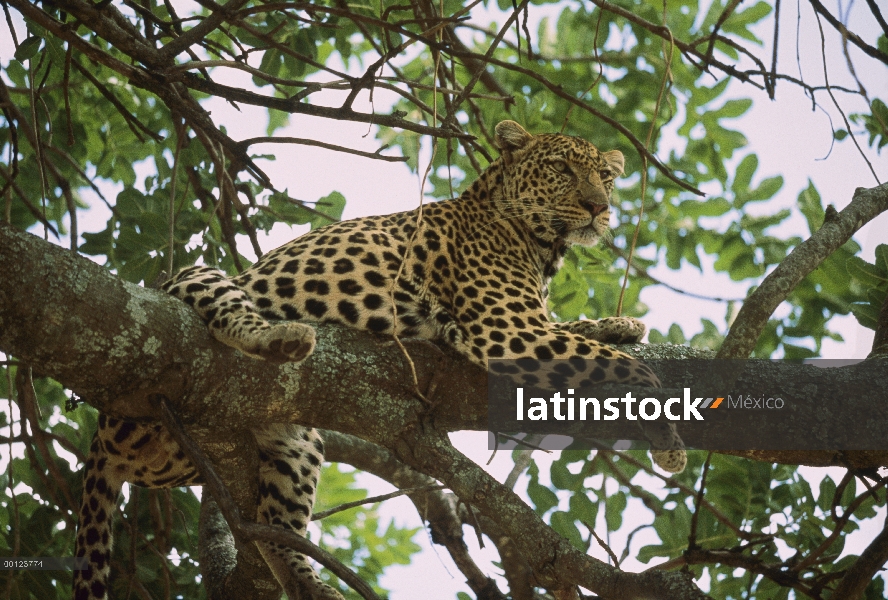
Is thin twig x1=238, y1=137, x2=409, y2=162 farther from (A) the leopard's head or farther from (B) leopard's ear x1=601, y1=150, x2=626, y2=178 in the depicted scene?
(B) leopard's ear x1=601, y1=150, x2=626, y2=178

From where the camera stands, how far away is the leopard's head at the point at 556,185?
566 cm

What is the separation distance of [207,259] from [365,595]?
361 centimetres

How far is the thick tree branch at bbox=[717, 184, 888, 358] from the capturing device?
3686 millimetres

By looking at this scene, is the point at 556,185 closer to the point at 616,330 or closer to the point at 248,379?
the point at 616,330

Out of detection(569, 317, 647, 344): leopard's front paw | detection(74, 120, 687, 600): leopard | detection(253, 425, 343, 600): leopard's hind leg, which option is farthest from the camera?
detection(569, 317, 647, 344): leopard's front paw

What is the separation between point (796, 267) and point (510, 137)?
2.59 metres

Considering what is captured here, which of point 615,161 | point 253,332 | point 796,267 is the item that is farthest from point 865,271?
point 253,332

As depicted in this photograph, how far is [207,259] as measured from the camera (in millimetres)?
5750

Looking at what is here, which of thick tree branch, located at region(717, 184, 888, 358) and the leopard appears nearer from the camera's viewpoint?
thick tree branch, located at region(717, 184, 888, 358)

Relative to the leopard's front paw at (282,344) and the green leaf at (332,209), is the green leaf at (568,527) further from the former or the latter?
the green leaf at (332,209)

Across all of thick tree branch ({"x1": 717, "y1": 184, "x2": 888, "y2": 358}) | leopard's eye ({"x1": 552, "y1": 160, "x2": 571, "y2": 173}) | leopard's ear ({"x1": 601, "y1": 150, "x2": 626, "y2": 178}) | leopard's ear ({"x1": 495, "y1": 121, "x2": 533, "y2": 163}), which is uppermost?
leopard's ear ({"x1": 495, "y1": 121, "x2": 533, "y2": 163})

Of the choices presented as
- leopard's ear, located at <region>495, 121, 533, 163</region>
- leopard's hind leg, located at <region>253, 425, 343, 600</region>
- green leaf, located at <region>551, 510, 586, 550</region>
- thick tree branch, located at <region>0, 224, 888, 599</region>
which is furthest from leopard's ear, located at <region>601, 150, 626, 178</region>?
leopard's hind leg, located at <region>253, 425, 343, 600</region>

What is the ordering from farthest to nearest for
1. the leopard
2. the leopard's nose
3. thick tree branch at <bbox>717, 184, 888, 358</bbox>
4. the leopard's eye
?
1. the leopard's eye
2. the leopard's nose
3. the leopard
4. thick tree branch at <bbox>717, 184, 888, 358</bbox>

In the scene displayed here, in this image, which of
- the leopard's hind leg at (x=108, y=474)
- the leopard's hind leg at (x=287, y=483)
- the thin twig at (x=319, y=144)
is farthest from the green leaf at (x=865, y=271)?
the leopard's hind leg at (x=108, y=474)
